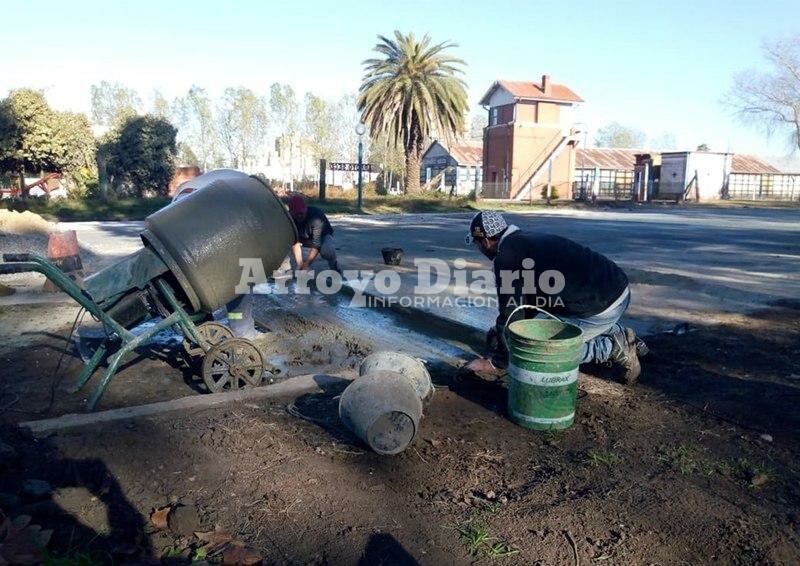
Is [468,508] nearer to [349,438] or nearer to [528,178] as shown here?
[349,438]

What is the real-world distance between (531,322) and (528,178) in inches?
1829

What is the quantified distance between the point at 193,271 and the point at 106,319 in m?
0.78

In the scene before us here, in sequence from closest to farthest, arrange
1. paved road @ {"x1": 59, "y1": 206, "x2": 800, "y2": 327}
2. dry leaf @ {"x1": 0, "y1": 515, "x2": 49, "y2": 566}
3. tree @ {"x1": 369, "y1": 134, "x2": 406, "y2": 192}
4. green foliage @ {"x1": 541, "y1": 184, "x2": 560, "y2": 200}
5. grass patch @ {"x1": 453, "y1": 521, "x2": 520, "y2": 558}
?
dry leaf @ {"x1": 0, "y1": 515, "x2": 49, "y2": 566}, grass patch @ {"x1": 453, "y1": 521, "x2": 520, "y2": 558}, paved road @ {"x1": 59, "y1": 206, "x2": 800, "y2": 327}, green foliage @ {"x1": 541, "y1": 184, "x2": 560, "y2": 200}, tree @ {"x1": 369, "y1": 134, "x2": 406, "y2": 192}

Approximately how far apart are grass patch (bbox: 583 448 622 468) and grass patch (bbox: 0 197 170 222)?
2479 centimetres

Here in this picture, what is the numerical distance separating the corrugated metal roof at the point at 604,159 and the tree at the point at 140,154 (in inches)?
1401

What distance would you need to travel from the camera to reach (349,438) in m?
4.26

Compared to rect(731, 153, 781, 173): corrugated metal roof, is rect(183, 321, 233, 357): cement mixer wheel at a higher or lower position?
lower

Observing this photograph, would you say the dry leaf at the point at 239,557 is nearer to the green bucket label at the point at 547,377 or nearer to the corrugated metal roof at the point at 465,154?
the green bucket label at the point at 547,377

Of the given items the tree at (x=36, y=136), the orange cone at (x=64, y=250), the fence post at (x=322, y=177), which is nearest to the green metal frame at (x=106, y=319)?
the orange cone at (x=64, y=250)

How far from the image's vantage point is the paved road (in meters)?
8.82

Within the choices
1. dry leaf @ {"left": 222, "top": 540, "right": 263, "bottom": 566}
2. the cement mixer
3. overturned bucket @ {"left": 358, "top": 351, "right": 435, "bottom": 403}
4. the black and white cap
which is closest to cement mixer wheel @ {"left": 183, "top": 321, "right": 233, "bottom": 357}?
the cement mixer

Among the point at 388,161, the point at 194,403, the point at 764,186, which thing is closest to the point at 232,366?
the point at 194,403

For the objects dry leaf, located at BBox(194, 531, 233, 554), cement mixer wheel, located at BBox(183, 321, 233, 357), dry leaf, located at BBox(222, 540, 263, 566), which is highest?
cement mixer wheel, located at BBox(183, 321, 233, 357)

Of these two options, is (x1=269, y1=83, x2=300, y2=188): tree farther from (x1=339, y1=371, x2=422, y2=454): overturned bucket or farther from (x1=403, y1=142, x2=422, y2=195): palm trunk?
(x1=339, y1=371, x2=422, y2=454): overturned bucket
